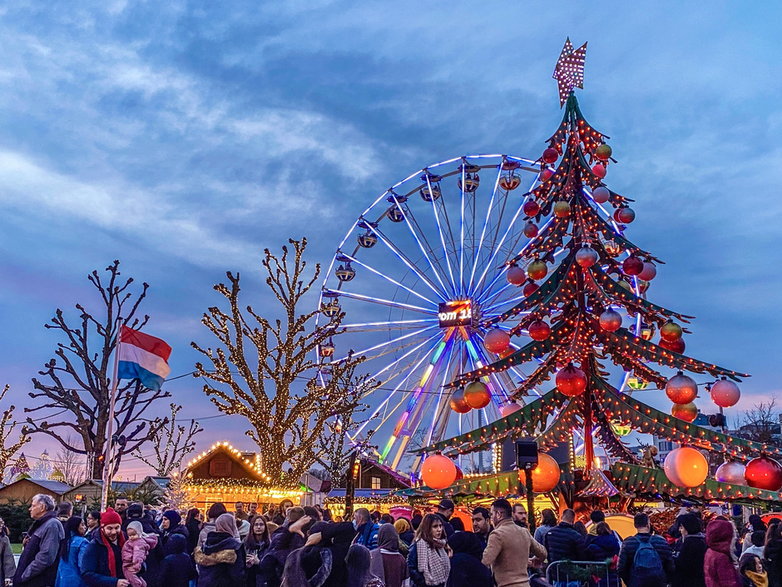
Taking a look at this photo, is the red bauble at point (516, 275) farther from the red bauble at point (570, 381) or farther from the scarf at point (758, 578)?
the scarf at point (758, 578)

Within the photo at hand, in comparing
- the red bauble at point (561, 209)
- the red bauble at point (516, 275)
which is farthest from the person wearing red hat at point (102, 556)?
the red bauble at point (516, 275)

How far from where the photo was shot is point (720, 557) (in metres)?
6.58

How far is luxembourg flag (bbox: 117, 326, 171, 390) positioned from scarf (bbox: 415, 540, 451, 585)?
1423cm

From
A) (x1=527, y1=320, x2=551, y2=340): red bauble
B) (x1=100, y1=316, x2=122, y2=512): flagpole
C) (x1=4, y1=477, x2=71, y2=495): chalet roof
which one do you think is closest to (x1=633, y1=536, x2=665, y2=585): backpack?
(x1=527, y1=320, x2=551, y2=340): red bauble

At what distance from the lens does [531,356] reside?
43.3 ft

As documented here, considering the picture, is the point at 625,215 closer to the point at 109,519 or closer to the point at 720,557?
the point at 720,557

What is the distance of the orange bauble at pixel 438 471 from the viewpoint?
12141mm

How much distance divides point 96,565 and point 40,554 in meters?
1.37

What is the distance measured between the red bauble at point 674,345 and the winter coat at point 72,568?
9.48m

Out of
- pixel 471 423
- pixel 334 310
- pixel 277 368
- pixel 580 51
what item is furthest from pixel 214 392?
pixel 580 51

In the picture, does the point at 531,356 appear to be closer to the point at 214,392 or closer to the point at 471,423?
the point at 214,392

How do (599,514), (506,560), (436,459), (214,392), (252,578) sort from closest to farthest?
(506,560) → (252,578) → (599,514) → (436,459) → (214,392)

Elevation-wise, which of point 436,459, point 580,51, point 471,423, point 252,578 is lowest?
point 252,578

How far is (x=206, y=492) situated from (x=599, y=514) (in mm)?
15149
